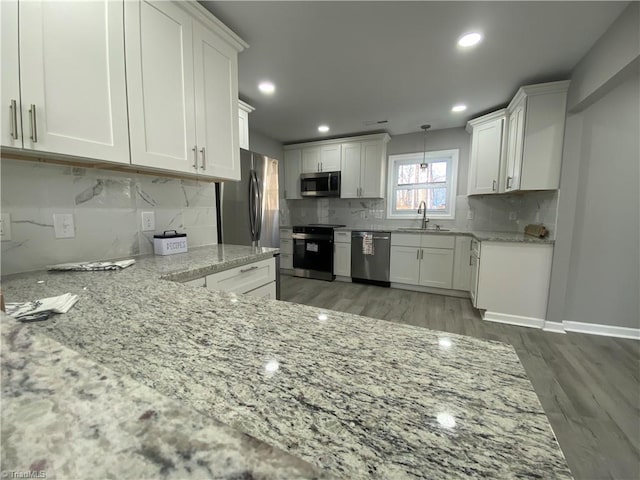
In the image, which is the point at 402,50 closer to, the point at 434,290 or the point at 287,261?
the point at 434,290

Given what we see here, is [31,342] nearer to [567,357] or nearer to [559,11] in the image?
[559,11]

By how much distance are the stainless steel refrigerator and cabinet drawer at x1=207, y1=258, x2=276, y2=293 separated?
157 millimetres

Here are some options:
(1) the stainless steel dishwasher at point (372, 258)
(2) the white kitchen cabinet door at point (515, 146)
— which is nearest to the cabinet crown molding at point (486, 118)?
(2) the white kitchen cabinet door at point (515, 146)

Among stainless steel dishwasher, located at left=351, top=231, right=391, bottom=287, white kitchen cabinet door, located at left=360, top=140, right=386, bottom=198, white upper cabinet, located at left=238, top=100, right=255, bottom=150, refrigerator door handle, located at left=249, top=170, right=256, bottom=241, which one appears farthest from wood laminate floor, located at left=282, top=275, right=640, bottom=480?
white upper cabinet, located at left=238, top=100, right=255, bottom=150

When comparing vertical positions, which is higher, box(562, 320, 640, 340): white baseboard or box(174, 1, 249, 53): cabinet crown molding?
box(174, 1, 249, 53): cabinet crown molding

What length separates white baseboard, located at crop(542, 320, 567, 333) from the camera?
2486 millimetres

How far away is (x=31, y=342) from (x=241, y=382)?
393mm

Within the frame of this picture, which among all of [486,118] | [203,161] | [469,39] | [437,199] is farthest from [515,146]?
[203,161]

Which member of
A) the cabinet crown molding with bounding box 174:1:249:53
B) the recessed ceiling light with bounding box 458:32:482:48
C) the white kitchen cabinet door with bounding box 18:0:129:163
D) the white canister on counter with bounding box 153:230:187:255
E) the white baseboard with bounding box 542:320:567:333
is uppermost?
the recessed ceiling light with bounding box 458:32:482:48

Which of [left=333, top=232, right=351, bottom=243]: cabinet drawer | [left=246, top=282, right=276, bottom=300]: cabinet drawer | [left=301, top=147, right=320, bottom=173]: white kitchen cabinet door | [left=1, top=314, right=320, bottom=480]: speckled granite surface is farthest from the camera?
[left=301, top=147, right=320, bottom=173]: white kitchen cabinet door

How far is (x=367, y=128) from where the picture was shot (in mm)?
3889

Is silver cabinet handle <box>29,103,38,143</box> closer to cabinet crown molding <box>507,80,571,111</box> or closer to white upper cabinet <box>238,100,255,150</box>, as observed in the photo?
white upper cabinet <box>238,100,255,150</box>

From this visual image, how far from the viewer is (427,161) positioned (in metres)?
4.08

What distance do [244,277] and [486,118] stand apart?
135 inches
